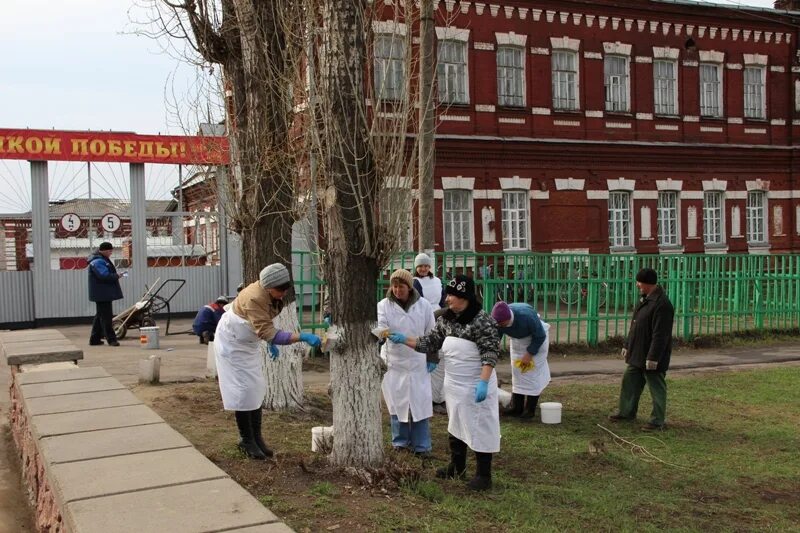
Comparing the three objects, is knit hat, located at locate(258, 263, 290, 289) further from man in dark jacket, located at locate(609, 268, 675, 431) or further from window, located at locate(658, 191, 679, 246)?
window, located at locate(658, 191, 679, 246)

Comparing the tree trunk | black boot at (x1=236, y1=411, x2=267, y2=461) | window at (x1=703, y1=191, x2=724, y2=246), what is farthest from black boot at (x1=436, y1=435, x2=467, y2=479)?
window at (x1=703, y1=191, x2=724, y2=246)

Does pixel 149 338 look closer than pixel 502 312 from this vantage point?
No

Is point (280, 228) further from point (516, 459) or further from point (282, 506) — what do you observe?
point (282, 506)

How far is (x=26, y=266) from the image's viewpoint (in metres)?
20.8

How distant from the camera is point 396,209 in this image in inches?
257

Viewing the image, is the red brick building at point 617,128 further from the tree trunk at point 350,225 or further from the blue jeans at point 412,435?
the tree trunk at point 350,225

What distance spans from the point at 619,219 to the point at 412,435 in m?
21.5

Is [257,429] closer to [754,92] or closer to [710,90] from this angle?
[710,90]

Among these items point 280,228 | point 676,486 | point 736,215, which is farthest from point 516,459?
point 736,215

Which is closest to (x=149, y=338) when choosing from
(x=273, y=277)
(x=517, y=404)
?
(x=517, y=404)

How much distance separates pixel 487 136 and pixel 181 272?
963 cm

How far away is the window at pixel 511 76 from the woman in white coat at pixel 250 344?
19.9 metres

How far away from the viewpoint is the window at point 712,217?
2941 cm

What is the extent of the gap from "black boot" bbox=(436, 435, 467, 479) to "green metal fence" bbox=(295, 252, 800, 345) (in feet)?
20.7
